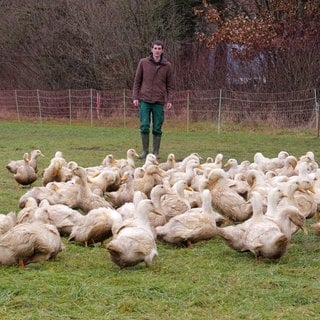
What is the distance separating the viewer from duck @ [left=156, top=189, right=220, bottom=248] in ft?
20.2

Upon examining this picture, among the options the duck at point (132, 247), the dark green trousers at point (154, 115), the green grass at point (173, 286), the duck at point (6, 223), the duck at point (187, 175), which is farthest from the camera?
the dark green trousers at point (154, 115)

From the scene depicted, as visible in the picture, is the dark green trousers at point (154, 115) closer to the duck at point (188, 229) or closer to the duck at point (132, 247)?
the duck at point (188, 229)

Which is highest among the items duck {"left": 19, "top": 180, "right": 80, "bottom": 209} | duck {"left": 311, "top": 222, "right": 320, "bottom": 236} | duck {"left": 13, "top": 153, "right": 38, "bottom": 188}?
duck {"left": 19, "top": 180, "right": 80, "bottom": 209}

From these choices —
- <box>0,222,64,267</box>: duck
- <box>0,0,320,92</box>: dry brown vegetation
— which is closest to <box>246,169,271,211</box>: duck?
<box>0,222,64,267</box>: duck

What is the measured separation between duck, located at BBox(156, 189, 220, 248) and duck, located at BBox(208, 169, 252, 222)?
814 mm

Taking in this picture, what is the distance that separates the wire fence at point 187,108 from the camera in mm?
20688

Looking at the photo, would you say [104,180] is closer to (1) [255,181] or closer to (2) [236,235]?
(1) [255,181]

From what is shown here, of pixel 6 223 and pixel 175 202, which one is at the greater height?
pixel 6 223

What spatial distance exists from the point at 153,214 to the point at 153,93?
6.76 m

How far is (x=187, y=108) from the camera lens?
22125 millimetres

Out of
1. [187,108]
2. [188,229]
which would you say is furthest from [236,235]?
[187,108]

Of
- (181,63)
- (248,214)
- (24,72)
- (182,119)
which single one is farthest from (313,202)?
(24,72)

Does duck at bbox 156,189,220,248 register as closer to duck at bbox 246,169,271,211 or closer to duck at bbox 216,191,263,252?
duck at bbox 216,191,263,252

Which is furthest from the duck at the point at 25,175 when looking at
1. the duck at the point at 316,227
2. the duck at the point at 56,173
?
the duck at the point at 316,227
